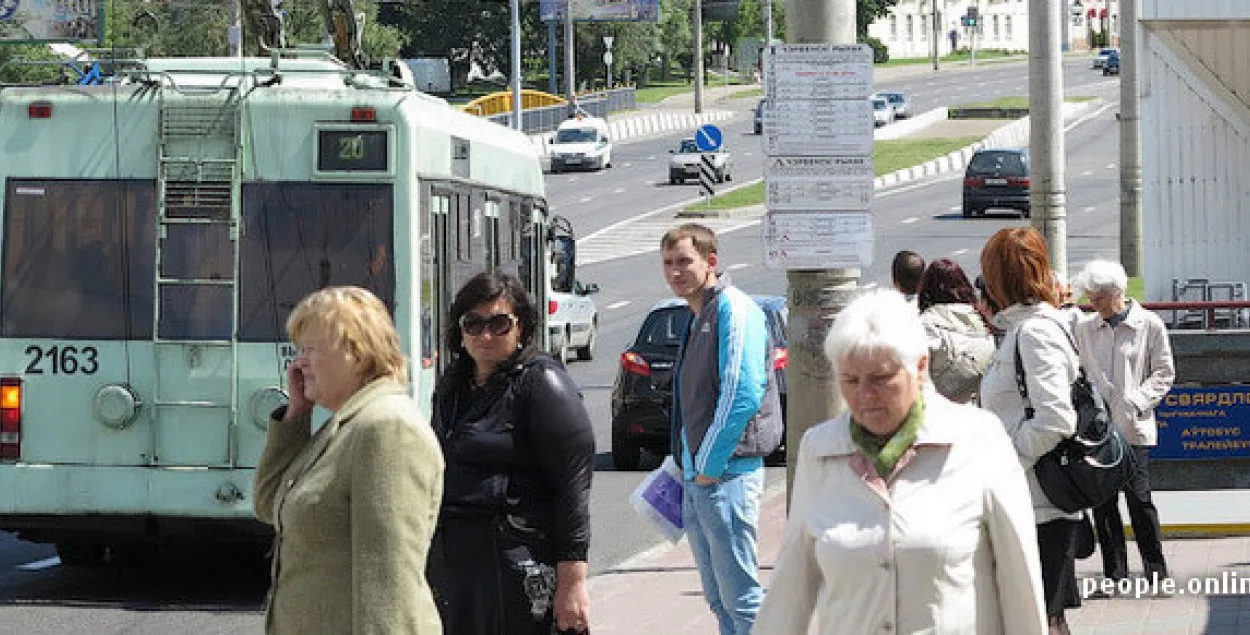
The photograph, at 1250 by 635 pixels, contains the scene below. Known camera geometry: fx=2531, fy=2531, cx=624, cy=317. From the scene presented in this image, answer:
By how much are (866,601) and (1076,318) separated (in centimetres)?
640

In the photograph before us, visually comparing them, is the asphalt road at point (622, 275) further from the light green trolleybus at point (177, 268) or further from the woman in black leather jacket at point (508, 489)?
the woman in black leather jacket at point (508, 489)

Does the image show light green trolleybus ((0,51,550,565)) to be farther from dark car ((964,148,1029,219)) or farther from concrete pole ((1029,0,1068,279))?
dark car ((964,148,1029,219))

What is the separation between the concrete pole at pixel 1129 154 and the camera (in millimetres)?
32981

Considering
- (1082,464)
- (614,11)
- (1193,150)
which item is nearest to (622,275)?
(1193,150)

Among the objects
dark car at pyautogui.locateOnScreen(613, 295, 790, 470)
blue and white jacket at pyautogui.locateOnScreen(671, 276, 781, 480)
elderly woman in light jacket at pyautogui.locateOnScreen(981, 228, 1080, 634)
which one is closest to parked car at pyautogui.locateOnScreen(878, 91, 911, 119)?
dark car at pyautogui.locateOnScreen(613, 295, 790, 470)

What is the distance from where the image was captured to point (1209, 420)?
45.2ft

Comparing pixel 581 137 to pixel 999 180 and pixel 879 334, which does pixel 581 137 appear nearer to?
pixel 999 180

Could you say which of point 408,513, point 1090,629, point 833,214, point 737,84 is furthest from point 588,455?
point 737,84

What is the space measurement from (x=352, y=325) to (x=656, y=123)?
93233mm

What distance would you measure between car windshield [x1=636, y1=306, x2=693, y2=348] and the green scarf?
1547cm

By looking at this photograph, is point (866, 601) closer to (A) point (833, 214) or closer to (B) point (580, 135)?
(A) point (833, 214)

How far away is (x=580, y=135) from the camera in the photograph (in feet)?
250

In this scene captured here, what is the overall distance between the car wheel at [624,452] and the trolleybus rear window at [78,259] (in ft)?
25.2

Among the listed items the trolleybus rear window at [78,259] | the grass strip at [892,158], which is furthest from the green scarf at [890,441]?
the grass strip at [892,158]
